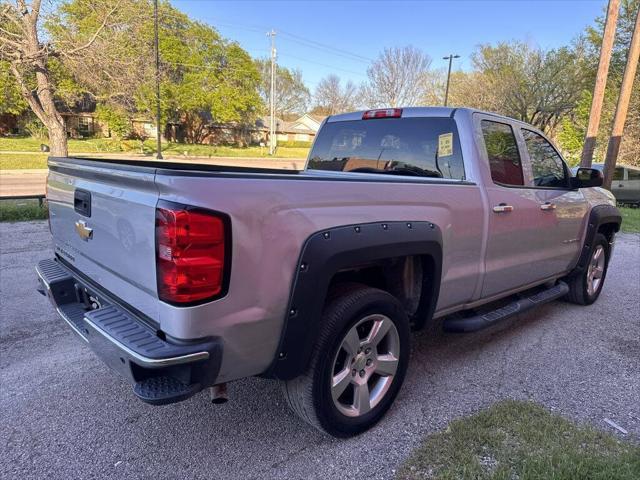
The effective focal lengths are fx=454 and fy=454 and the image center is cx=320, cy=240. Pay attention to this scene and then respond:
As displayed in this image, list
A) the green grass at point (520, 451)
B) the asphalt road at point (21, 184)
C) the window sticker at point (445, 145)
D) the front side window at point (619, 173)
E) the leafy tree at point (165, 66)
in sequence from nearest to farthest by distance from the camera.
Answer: the green grass at point (520, 451)
the window sticker at point (445, 145)
the asphalt road at point (21, 184)
the leafy tree at point (165, 66)
the front side window at point (619, 173)

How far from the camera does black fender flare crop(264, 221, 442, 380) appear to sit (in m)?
2.19

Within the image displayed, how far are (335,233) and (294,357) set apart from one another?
2.15 feet

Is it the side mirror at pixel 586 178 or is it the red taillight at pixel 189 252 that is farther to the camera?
the side mirror at pixel 586 178

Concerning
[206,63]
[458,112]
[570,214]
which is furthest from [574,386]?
[206,63]

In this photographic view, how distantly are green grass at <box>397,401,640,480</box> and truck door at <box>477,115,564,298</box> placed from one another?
1.05 meters

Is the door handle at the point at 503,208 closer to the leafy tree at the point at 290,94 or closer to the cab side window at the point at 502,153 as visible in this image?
the cab side window at the point at 502,153

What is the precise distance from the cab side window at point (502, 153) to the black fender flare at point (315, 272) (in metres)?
1.42

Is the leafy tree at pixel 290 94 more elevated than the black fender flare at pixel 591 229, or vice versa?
the leafy tree at pixel 290 94

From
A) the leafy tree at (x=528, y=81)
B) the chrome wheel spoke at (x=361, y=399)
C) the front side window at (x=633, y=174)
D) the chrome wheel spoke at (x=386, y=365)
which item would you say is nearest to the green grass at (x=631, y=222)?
the front side window at (x=633, y=174)

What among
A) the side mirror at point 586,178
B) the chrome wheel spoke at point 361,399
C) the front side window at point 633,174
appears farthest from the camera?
the front side window at point 633,174

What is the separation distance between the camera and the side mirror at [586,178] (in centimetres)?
435

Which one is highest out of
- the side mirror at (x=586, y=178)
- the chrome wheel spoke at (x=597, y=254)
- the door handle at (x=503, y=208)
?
the side mirror at (x=586, y=178)

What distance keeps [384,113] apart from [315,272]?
7.15ft

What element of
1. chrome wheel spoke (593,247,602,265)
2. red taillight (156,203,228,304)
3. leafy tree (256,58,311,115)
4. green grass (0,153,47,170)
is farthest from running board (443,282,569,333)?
leafy tree (256,58,311,115)
